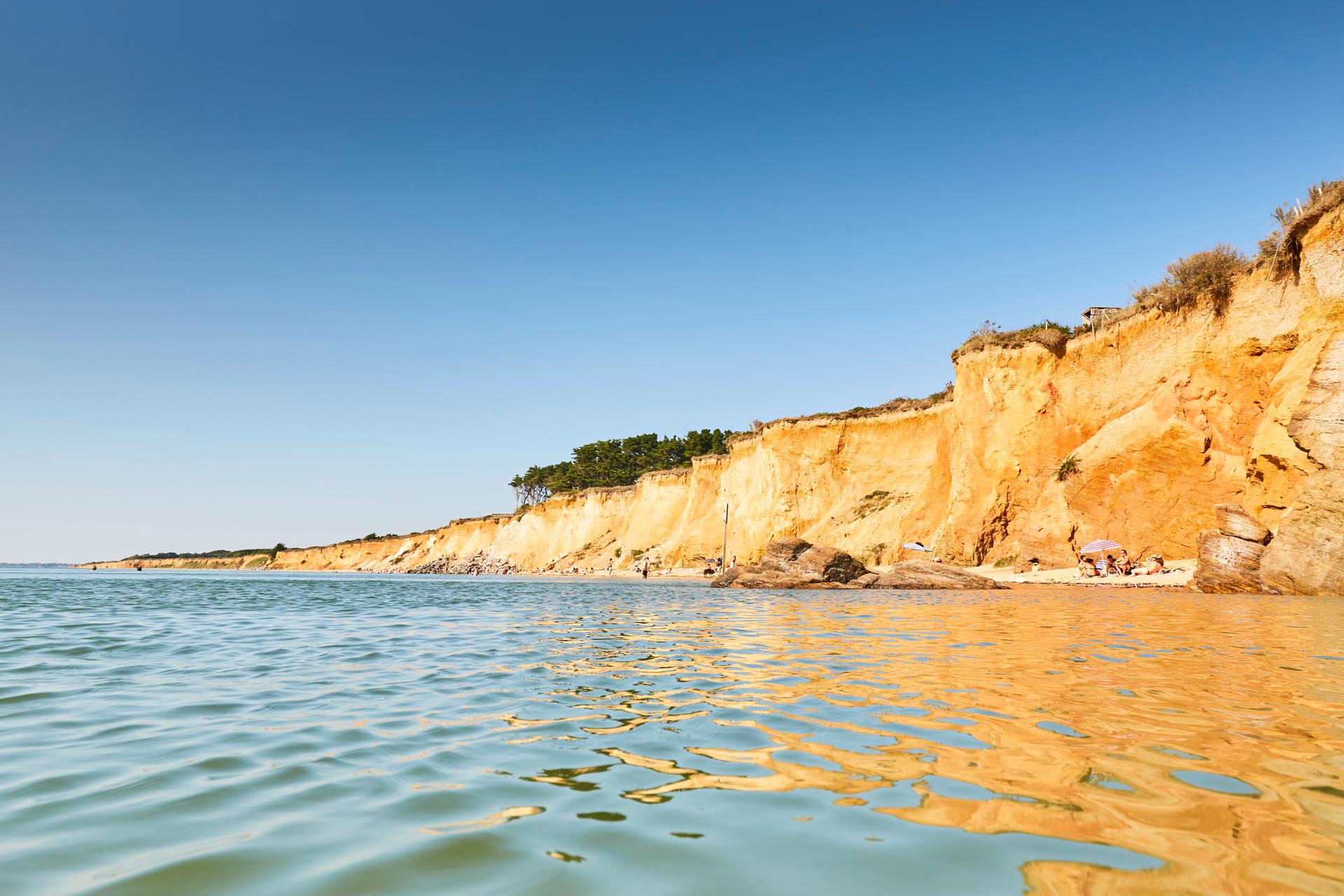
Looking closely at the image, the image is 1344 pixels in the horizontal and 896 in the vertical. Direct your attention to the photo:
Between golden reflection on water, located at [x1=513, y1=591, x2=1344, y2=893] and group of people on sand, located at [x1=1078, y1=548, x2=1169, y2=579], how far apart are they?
50.3 ft

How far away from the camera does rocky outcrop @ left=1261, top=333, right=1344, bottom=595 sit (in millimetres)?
17484

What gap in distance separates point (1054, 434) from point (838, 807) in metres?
34.4

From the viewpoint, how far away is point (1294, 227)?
2333 cm

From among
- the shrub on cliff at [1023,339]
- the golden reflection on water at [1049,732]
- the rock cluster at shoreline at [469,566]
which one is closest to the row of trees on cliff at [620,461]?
the rock cluster at shoreline at [469,566]

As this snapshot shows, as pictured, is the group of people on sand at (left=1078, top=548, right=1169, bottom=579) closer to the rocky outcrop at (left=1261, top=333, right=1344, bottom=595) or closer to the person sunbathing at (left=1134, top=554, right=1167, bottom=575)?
the person sunbathing at (left=1134, top=554, right=1167, bottom=575)

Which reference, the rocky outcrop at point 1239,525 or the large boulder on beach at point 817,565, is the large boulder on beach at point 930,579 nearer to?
the large boulder on beach at point 817,565

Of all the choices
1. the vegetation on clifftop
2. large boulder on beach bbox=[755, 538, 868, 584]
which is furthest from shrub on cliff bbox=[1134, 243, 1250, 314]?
large boulder on beach bbox=[755, 538, 868, 584]

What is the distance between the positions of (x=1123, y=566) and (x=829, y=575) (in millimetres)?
9729

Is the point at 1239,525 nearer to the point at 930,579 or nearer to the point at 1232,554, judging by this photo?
the point at 1232,554

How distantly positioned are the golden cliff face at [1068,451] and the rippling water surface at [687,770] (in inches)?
735

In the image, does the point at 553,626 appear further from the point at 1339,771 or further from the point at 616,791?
the point at 1339,771

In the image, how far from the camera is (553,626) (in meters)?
13.3

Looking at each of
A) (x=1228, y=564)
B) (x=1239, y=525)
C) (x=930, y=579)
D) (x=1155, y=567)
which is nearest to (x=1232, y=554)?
(x=1228, y=564)

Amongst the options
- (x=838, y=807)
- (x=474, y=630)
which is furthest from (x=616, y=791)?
Result: (x=474, y=630)
